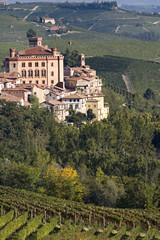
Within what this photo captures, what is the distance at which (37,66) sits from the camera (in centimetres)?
7450

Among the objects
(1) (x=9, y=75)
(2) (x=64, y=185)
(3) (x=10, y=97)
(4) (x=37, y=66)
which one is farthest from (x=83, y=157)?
(4) (x=37, y=66)

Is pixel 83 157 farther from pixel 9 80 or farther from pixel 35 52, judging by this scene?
pixel 35 52

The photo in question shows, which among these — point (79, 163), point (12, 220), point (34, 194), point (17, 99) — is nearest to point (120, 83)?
point (17, 99)

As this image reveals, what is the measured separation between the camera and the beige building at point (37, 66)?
73.7 metres

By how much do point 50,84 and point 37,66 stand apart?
2.32m

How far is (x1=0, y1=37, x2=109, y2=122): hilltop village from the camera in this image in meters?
67.9

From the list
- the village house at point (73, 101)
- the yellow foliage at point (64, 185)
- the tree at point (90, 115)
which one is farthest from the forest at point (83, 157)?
the tree at point (90, 115)

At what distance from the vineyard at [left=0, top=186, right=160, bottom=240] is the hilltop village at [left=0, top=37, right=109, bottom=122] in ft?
87.6

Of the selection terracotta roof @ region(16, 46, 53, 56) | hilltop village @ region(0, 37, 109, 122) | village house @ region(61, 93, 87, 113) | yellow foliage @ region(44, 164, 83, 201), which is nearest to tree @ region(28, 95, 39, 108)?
hilltop village @ region(0, 37, 109, 122)

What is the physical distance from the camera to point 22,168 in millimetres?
50219

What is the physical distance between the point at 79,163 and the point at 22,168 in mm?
7418

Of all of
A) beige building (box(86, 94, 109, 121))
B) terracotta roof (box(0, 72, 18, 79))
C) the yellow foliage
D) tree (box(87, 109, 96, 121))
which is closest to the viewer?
the yellow foliage

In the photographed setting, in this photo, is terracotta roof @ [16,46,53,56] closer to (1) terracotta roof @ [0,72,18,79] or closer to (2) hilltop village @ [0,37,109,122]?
(2) hilltop village @ [0,37,109,122]

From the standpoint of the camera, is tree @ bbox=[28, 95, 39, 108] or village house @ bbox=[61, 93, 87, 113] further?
village house @ bbox=[61, 93, 87, 113]
